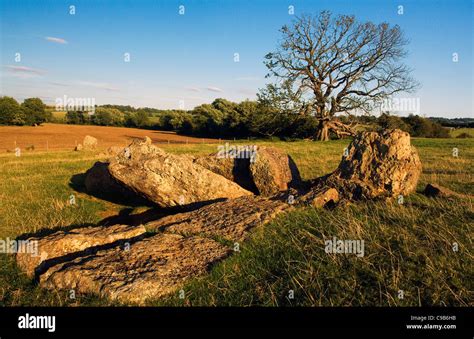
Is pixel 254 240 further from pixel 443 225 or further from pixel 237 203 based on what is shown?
pixel 443 225

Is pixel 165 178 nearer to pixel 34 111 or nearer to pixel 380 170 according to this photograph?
pixel 380 170

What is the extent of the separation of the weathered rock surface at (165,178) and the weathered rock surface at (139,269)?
12.1 feet

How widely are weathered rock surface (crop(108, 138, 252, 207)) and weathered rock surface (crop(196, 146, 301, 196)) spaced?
1.03 metres

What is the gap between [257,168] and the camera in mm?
10258

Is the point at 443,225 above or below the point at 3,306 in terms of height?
above

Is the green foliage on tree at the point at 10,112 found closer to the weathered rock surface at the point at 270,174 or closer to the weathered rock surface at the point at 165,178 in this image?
the weathered rock surface at the point at 165,178

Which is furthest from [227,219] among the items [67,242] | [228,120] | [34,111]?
[34,111]

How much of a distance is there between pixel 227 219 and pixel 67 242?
10.5 ft

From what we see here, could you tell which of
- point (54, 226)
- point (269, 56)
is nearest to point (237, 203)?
point (54, 226)

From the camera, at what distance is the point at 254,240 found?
5703 mm

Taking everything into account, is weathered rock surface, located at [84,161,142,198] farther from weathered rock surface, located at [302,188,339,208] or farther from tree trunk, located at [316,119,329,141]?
tree trunk, located at [316,119,329,141]

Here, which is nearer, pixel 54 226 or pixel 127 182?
pixel 54 226
